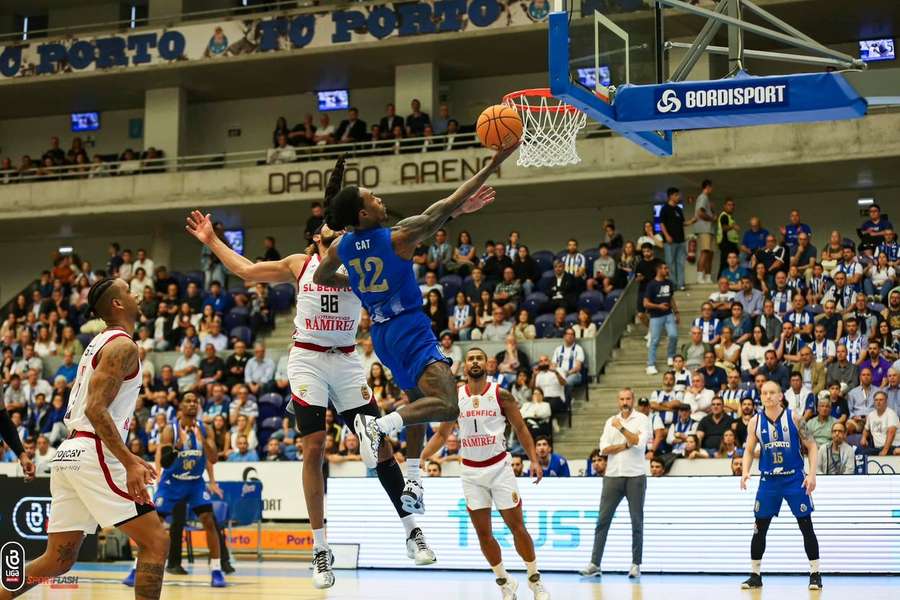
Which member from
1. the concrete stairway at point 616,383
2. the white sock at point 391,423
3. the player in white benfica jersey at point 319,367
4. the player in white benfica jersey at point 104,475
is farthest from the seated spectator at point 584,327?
the player in white benfica jersey at point 104,475

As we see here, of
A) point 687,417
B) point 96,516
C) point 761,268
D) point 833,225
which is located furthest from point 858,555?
point 833,225

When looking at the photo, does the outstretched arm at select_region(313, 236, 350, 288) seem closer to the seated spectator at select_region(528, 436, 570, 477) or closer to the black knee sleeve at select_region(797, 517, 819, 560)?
the black knee sleeve at select_region(797, 517, 819, 560)

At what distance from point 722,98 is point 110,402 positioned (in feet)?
19.4

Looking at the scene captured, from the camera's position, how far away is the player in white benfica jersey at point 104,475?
7.79 meters

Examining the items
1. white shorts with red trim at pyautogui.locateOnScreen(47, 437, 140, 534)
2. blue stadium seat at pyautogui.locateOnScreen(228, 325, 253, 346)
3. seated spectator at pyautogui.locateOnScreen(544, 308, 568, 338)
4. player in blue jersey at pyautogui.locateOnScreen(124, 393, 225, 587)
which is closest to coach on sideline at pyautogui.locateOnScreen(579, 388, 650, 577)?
player in blue jersey at pyautogui.locateOnScreen(124, 393, 225, 587)

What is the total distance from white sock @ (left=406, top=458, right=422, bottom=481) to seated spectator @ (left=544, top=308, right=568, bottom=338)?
13.5 metres

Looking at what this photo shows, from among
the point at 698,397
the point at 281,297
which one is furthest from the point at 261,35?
the point at 698,397

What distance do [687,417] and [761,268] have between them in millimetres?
4519

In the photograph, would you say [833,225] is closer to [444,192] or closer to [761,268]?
[761,268]

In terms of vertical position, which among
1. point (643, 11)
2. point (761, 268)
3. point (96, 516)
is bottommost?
point (96, 516)

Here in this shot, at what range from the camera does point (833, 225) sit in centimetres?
2811

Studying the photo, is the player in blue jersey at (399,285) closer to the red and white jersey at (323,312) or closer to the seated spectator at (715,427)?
the red and white jersey at (323,312)

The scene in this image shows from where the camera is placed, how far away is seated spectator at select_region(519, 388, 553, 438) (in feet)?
65.4

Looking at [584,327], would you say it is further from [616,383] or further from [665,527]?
[665,527]
